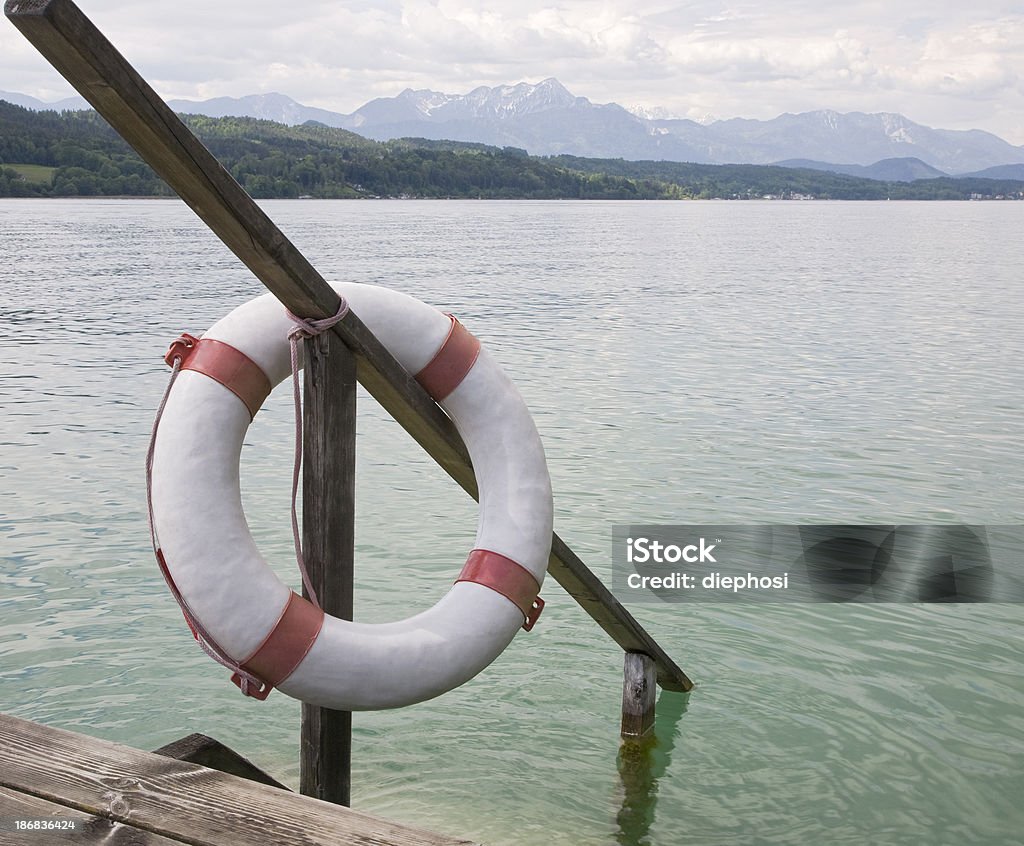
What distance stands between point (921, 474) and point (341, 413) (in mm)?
6317

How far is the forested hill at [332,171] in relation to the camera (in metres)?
65.0

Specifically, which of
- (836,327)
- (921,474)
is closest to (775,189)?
(836,327)

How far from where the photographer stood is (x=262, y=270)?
2117 mm

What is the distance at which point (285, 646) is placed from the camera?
7.32ft

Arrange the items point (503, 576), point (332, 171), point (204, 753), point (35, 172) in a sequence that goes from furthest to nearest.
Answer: point (332, 171) < point (35, 172) < point (503, 576) < point (204, 753)

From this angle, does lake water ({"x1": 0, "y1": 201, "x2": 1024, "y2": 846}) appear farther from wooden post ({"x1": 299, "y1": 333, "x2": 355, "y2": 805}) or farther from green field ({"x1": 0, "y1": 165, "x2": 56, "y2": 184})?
green field ({"x1": 0, "y1": 165, "x2": 56, "y2": 184})

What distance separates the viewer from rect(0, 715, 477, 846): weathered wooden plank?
4.56 ft

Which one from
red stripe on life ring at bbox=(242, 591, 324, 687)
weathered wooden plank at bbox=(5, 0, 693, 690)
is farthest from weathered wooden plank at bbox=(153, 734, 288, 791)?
weathered wooden plank at bbox=(5, 0, 693, 690)

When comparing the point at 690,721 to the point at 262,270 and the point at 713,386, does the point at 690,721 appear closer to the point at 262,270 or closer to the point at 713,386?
the point at 262,270

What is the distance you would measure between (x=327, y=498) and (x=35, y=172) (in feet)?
224

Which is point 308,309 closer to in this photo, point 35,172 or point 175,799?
point 175,799

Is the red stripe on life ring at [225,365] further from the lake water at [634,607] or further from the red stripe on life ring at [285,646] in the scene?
the lake water at [634,607]

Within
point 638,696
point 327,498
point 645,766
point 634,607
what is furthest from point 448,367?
point 634,607

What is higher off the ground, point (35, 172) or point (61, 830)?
point (35, 172)
